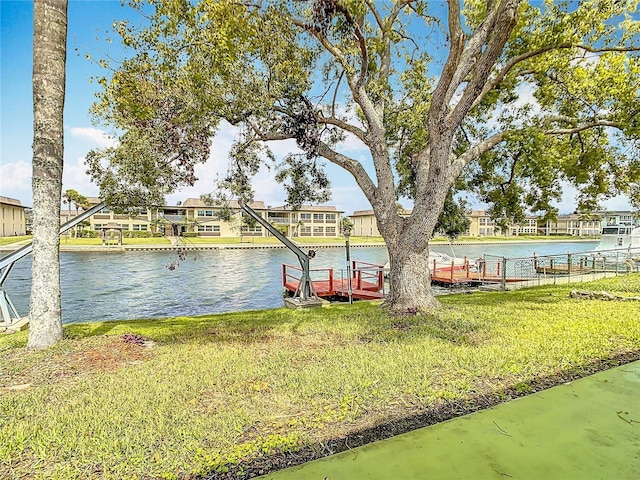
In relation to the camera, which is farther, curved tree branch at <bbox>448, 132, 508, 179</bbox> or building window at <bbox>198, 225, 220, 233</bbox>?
building window at <bbox>198, 225, 220, 233</bbox>

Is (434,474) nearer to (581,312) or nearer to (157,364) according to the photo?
(157,364)

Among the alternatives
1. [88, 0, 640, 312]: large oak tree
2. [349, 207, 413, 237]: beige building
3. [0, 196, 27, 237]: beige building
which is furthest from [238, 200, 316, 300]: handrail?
[349, 207, 413, 237]: beige building

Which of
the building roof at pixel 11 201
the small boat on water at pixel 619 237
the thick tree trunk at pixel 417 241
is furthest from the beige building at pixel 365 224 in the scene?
the thick tree trunk at pixel 417 241

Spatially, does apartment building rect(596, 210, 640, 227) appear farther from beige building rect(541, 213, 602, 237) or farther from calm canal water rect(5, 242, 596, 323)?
beige building rect(541, 213, 602, 237)

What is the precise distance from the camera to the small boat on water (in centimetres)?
2148

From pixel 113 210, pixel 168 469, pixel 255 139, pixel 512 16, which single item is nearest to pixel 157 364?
pixel 168 469

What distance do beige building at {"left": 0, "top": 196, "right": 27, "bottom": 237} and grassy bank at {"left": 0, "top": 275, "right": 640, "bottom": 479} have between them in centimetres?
5354

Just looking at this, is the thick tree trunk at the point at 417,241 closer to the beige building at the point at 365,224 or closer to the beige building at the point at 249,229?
the beige building at the point at 249,229

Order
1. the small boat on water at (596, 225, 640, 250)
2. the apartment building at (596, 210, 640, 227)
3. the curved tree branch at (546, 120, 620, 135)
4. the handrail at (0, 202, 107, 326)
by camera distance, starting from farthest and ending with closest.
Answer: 1. the apartment building at (596, 210, 640, 227)
2. the small boat on water at (596, 225, 640, 250)
3. the curved tree branch at (546, 120, 620, 135)
4. the handrail at (0, 202, 107, 326)

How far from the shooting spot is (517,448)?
3018mm

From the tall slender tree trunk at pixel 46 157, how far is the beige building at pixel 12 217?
53763 millimetres

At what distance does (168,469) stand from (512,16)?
7237mm

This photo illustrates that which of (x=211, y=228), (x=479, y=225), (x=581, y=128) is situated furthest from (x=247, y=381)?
(x=479, y=225)

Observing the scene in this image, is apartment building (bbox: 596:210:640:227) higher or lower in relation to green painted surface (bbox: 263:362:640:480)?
higher
